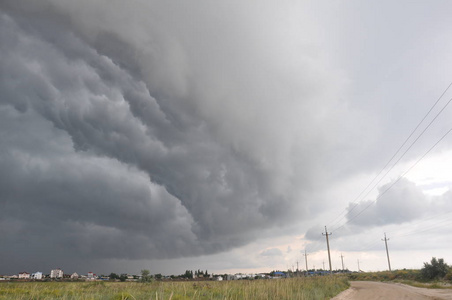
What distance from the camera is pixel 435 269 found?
52.5 metres

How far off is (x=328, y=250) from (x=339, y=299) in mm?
49540

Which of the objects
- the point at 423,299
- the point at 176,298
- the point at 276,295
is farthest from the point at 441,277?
the point at 176,298

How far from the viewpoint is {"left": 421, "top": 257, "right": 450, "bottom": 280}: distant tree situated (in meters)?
51.0

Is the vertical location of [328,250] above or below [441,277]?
above

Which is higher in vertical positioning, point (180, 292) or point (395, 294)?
point (180, 292)

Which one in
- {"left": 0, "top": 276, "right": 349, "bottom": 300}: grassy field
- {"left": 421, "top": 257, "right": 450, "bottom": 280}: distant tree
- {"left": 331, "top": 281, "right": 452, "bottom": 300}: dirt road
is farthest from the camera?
{"left": 421, "top": 257, "right": 450, "bottom": 280}: distant tree

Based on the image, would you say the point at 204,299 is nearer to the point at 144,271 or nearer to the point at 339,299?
the point at 339,299

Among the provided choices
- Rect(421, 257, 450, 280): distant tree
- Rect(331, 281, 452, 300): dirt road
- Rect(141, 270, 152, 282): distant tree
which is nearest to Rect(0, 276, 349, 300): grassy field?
Rect(331, 281, 452, 300): dirt road

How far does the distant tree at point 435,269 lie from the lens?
2007 inches

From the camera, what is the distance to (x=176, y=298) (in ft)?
39.3

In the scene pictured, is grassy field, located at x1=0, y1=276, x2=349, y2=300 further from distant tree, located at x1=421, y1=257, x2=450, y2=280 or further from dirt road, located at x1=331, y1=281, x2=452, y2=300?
distant tree, located at x1=421, y1=257, x2=450, y2=280

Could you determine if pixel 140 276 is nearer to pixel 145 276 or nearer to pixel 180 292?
pixel 145 276

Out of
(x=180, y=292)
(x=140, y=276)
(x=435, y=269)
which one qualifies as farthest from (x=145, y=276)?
(x=435, y=269)

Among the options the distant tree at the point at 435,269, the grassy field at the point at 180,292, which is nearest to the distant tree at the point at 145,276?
the grassy field at the point at 180,292
